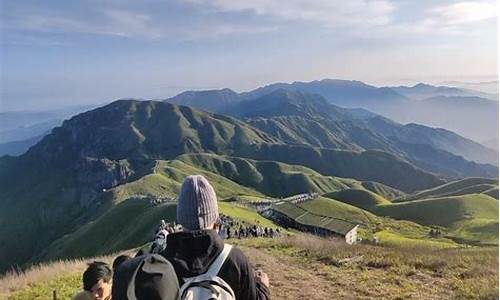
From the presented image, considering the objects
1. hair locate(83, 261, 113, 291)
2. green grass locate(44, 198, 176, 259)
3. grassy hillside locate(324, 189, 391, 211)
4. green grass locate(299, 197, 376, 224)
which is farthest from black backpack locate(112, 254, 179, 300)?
grassy hillside locate(324, 189, 391, 211)

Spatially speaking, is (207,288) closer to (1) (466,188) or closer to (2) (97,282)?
(2) (97,282)

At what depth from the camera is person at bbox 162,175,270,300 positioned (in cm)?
322

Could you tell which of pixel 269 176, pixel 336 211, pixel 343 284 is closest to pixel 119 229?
pixel 336 211

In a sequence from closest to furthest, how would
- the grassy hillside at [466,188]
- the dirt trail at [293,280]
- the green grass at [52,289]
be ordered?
the dirt trail at [293,280] → the green grass at [52,289] → the grassy hillside at [466,188]

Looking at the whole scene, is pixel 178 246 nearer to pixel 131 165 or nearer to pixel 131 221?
pixel 131 221

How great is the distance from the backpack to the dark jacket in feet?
0.14

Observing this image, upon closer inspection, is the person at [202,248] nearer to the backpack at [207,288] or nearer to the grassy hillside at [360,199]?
the backpack at [207,288]

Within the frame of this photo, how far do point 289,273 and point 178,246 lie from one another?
10312 mm

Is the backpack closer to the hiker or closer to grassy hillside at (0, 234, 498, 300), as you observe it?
the hiker

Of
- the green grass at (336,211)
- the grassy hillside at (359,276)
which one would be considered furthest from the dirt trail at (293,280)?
the green grass at (336,211)

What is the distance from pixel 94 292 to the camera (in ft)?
17.1

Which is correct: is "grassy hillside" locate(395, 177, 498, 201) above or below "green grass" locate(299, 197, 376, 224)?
below

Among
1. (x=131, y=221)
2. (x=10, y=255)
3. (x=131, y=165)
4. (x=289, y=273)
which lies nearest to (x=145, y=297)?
(x=289, y=273)

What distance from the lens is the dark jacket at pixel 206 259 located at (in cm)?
320
